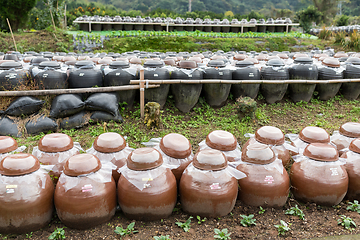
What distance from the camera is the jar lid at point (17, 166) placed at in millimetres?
2355

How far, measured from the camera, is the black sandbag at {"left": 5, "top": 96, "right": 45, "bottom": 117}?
4.46m

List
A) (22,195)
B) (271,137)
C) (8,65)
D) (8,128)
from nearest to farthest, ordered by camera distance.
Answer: (22,195) < (271,137) < (8,128) < (8,65)

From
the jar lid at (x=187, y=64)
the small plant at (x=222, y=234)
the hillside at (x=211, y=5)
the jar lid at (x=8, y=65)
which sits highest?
the hillside at (x=211, y=5)

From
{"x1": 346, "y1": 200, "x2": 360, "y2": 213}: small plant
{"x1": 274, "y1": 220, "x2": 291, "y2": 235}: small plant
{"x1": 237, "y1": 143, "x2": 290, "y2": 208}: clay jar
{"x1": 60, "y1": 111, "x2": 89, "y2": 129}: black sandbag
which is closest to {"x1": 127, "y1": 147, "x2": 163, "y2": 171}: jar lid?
{"x1": 237, "y1": 143, "x2": 290, "y2": 208}: clay jar

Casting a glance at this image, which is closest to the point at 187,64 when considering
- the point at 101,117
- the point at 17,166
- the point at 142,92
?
the point at 142,92

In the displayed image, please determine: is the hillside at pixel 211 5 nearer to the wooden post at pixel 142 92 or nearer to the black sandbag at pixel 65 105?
the wooden post at pixel 142 92

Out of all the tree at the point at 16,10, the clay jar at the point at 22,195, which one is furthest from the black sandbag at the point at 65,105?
the tree at the point at 16,10

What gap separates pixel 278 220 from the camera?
2695 mm

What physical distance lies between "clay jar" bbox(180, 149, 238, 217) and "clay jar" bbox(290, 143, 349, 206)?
82 cm

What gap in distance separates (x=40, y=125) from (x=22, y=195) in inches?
93.0

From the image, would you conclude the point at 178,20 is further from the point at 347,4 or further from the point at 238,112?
the point at 347,4

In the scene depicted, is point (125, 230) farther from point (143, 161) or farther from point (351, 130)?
point (351, 130)

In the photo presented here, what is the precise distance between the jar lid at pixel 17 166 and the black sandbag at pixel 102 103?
223 centimetres

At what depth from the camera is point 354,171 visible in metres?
3.04
